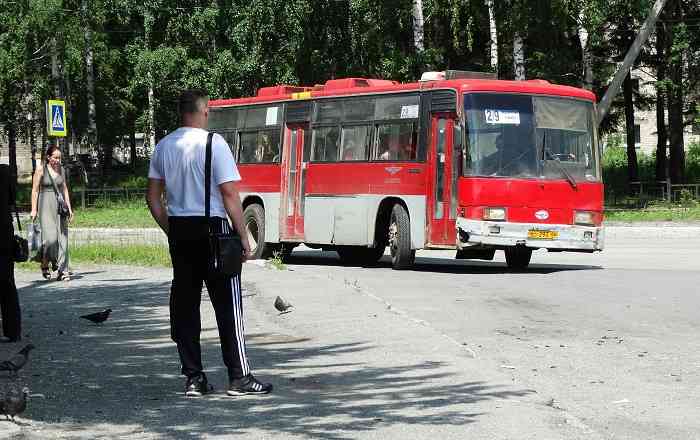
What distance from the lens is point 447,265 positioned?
23312 millimetres

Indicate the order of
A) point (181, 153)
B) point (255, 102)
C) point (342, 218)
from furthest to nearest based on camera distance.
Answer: point (255, 102), point (342, 218), point (181, 153)

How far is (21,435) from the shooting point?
A: 22.9 feet

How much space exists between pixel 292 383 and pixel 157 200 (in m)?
1.51

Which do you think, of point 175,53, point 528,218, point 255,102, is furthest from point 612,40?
point 528,218

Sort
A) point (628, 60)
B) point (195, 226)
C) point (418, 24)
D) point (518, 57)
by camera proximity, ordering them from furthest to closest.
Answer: point (418, 24) < point (518, 57) < point (628, 60) < point (195, 226)

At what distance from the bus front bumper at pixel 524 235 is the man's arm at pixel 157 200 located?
1181 centimetres

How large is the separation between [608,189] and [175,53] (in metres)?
16.4

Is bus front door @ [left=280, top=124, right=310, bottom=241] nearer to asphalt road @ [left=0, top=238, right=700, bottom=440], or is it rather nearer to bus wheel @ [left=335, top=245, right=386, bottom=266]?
bus wheel @ [left=335, top=245, right=386, bottom=266]

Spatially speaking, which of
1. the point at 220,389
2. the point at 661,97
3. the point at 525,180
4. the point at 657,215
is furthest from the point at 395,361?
the point at 661,97

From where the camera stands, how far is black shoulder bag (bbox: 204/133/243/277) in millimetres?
8234

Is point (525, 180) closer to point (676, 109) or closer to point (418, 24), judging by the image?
point (418, 24)

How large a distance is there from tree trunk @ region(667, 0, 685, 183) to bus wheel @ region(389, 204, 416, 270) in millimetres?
23748

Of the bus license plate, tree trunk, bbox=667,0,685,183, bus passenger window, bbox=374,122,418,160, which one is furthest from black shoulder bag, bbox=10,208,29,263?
tree trunk, bbox=667,0,685,183

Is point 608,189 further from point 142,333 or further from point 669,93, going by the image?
point 142,333
